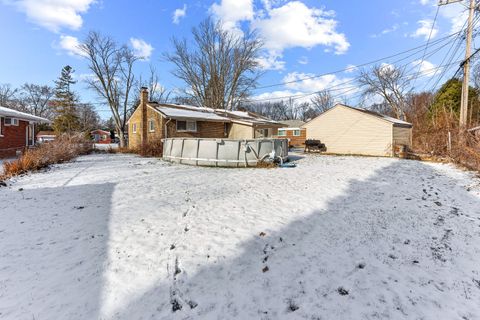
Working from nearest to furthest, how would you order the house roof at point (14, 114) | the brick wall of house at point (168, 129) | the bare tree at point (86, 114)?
the house roof at point (14, 114), the brick wall of house at point (168, 129), the bare tree at point (86, 114)

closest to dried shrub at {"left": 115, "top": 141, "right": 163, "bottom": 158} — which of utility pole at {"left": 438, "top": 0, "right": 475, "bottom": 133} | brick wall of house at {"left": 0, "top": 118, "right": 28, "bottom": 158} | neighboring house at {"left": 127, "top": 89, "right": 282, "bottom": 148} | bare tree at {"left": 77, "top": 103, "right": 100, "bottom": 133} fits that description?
neighboring house at {"left": 127, "top": 89, "right": 282, "bottom": 148}

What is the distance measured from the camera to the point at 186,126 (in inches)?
762

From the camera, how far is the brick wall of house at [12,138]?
47.0 feet

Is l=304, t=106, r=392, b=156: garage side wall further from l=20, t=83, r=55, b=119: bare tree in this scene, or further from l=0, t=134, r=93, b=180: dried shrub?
l=20, t=83, r=55, b=119: bare tree

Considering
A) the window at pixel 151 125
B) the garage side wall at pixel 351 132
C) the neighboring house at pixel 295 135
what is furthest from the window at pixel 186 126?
the neighboring house at pixel 295 135

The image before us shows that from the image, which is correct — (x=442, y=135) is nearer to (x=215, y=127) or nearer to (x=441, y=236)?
(x=441, y=236)

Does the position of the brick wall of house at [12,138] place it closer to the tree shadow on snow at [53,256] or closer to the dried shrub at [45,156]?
the dried shrub at [45,156]

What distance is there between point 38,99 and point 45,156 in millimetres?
47915

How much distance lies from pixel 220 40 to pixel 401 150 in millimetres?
28496

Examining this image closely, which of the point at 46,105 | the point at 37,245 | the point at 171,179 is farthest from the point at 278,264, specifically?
the point at 46,105

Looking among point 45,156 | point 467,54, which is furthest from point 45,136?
point 467,54

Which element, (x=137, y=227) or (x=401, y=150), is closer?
(x=137, y=227)

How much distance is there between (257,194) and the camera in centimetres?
638

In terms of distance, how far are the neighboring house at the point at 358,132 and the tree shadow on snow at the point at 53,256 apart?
18118 millimetres
